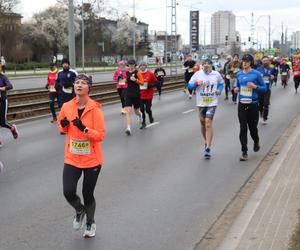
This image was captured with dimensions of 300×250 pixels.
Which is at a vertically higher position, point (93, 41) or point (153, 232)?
point (93, 41)

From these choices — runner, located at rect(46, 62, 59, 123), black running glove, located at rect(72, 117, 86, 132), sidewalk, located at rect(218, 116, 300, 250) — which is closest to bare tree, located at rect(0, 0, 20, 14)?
runner, located at rect(46, 62, 59, 123)

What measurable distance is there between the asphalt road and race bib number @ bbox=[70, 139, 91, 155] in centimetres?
94

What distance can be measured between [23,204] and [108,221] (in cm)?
137

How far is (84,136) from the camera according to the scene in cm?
509

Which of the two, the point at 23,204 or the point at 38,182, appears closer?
the point at 23,204

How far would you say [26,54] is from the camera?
232ft

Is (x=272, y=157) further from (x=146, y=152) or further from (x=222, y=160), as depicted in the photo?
(x=146, y=152)

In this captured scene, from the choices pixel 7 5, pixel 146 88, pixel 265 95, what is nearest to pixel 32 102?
pixel 146 88

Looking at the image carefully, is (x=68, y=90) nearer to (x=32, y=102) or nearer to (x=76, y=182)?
(x=76, y=182)

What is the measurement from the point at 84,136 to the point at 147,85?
8877 mm

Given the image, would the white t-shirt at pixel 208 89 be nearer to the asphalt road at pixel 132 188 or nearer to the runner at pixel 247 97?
the runner at pixel 247 97

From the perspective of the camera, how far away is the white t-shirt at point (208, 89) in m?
9.81

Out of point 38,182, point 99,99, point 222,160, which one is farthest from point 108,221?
point 99,99

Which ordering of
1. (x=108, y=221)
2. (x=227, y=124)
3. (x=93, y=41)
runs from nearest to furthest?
(x=108, y=221), (x=227, y=124), (x=93, y=41)
